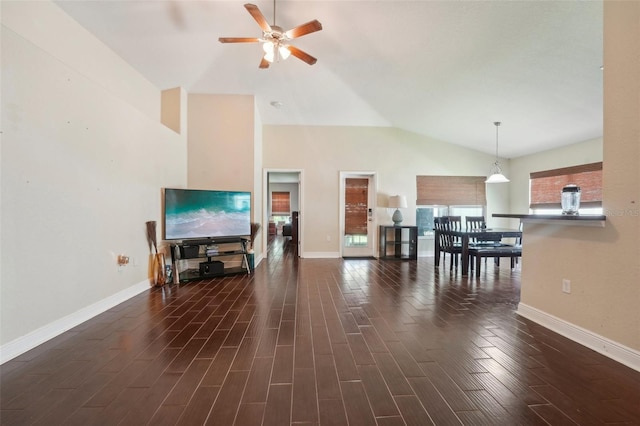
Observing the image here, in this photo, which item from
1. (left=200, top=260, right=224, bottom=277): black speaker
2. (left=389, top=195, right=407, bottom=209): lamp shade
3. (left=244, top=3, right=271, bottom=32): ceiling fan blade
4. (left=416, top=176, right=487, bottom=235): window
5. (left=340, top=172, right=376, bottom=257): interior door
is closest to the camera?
(left=244, top=3, right=271, bottom=32): ceiling fan blade

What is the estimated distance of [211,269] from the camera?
4398mm

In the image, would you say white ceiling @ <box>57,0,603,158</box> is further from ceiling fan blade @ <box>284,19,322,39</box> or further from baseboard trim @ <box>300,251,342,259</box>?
baseboard trim @ <box>300,251,342,259</box>

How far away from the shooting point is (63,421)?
1380mm

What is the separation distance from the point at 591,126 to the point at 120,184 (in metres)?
7.10

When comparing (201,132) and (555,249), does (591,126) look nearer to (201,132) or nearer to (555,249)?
(555,249)

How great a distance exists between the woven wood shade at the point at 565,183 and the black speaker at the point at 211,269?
6570 mm

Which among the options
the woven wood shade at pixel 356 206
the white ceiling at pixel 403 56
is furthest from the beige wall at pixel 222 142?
the woven wood shade at pixel 356 206

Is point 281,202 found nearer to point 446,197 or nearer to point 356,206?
point 356,206

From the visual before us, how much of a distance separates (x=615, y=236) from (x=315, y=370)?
8.03 feet

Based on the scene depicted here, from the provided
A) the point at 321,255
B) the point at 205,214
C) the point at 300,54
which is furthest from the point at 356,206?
the point at 300,54

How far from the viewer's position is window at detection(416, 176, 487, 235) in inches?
256

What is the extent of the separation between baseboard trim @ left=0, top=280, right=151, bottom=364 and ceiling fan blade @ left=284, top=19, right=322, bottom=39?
11.2 ft

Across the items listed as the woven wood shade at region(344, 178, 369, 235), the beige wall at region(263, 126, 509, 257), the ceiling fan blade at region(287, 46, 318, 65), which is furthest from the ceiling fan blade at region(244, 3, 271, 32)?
the woven wood shade at region(344, 178, 369, 235)

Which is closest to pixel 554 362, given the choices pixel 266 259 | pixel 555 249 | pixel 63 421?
pixel 555 249
